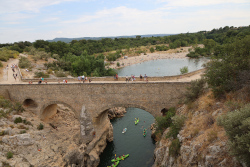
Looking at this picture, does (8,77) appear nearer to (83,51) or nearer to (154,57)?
(83,51)

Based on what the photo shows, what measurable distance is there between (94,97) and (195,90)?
10813 mm

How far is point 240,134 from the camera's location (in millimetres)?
7645

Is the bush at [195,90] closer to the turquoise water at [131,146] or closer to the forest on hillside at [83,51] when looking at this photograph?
the forest on hillside at [83,51]

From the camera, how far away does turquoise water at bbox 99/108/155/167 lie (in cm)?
2086

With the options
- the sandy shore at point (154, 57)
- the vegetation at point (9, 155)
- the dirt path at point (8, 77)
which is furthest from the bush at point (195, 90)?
the sandy shore at point (154, 57)

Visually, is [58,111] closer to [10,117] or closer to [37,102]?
[37,102]

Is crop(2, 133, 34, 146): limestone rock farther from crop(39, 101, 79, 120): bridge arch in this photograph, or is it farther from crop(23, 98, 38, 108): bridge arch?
crop(23, 98, 38, 108): bridge arch

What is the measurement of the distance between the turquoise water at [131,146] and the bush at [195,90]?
9.68 m

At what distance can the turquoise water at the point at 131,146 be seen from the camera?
20864 mm

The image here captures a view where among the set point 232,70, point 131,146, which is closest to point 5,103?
point 131,146

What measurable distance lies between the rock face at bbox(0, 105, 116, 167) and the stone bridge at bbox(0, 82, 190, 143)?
3.94ft

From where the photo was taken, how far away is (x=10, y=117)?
64.8ft

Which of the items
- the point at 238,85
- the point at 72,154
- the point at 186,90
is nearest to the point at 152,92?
the point at 186,90

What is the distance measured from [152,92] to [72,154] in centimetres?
1161
